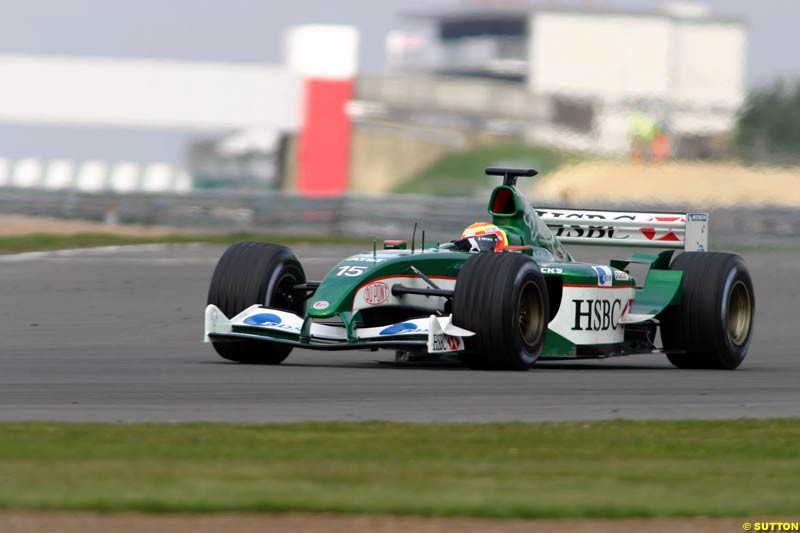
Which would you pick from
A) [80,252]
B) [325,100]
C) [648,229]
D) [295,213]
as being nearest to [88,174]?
[325,100]

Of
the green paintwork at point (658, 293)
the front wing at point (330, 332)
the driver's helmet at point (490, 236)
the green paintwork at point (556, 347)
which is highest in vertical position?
the driver's helmet at point (490, 236)

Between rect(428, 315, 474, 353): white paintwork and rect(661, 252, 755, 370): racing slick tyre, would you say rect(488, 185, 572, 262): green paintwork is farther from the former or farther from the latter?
rect(428, 315, 474, 353): white paintwork

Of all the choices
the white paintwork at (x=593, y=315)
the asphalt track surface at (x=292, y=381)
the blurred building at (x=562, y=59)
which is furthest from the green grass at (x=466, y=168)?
the white paintwork at (x=593, y=315)

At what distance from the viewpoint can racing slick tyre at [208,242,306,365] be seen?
12.4m

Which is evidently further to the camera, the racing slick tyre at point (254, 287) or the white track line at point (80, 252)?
the white track line at point (80, 252)

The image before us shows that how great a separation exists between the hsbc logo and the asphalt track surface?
369 mm

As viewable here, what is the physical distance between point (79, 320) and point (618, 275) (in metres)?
6.06

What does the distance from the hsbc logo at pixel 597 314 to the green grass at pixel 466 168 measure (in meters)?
40.5

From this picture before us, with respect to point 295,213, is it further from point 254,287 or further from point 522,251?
point 254,287

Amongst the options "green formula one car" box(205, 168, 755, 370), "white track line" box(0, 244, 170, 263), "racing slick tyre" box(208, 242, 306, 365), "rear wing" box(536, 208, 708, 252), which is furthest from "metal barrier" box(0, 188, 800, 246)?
"racing slick tyre" box(208, 242, 306, 365)

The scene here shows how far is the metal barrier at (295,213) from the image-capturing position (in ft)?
112

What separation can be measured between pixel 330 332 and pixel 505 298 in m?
1.33

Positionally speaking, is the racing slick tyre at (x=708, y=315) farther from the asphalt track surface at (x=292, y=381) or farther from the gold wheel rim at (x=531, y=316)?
the gold wheel rim at (x=531, y=316)

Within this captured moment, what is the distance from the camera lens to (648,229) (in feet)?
47.6
